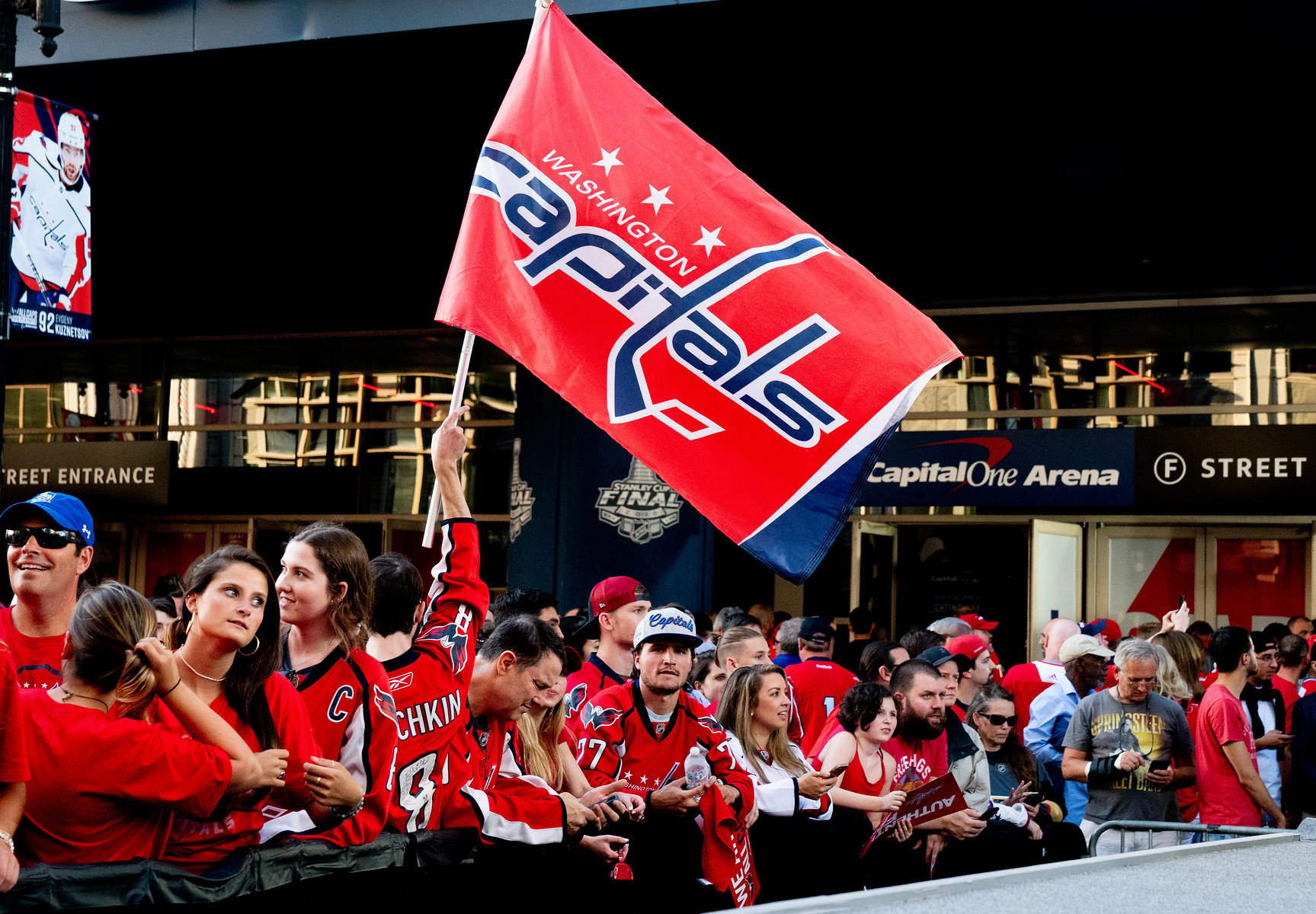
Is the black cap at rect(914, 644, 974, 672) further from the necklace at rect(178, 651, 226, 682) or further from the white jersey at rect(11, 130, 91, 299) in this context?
the white jersey at rect(11, 130, 91, 299)

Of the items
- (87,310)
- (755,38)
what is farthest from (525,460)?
(87,310)

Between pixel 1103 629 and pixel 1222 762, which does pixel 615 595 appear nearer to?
pixel 1222 762

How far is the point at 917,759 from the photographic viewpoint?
7.59 metres

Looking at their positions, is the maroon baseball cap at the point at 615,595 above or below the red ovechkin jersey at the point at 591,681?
above

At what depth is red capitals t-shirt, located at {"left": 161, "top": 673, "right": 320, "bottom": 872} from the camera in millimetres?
3955

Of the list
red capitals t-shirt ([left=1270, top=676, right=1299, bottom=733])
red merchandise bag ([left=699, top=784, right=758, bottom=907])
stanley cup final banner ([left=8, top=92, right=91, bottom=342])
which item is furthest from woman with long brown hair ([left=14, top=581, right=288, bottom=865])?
red capitals t-shirt ([left=1270, top=676, right=1299, bottom=733])

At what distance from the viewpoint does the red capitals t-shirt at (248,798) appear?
396cm

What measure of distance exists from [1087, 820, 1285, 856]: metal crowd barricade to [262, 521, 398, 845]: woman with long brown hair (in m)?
2.63

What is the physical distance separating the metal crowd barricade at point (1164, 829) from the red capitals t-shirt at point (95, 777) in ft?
9.92

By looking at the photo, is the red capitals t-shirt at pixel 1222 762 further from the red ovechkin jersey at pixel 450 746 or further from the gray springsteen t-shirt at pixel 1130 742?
the red ovechkin jersey at pixel 450 746

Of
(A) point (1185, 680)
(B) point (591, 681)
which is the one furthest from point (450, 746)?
(A) point (1185, 680)

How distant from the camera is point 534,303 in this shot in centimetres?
598

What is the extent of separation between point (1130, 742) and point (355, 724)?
17.7ft

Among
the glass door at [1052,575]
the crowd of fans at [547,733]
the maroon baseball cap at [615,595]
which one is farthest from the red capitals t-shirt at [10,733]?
the glass door at [1052,575]
